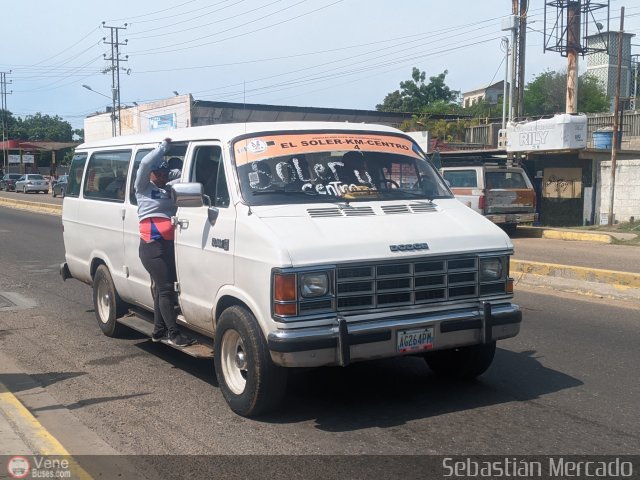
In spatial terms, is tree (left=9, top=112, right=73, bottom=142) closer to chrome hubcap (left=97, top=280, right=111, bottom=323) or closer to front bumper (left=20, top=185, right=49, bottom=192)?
front bumper (left=20, top=185, right=49, bottom=192)

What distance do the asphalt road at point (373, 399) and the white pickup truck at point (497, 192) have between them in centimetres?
954

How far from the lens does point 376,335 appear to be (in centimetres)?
505

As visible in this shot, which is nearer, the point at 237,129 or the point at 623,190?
the point at 237,129

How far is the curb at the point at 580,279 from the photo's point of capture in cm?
1006

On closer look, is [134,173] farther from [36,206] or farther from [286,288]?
[36,206]

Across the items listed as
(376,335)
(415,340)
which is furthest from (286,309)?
(415,340)

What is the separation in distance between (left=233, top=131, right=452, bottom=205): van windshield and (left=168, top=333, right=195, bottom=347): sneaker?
1.56m

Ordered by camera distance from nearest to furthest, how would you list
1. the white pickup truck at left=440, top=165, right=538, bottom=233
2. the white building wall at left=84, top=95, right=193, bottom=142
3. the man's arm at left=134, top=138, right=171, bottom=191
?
the man's arm at left=134, top=138, right=171, bottom=191, the white pickup truck at left=440, top=165, right=538, bottom=233, the white building wall at left=84, top=95, right=193, bottom=142

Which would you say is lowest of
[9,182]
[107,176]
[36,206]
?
[36,206]

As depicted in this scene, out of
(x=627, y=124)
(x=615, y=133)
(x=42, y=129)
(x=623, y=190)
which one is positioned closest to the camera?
(x=615, y=133)

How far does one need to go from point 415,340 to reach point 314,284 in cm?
87

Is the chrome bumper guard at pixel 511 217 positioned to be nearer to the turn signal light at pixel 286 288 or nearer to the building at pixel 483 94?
the turn signal light at pixel 286 288
